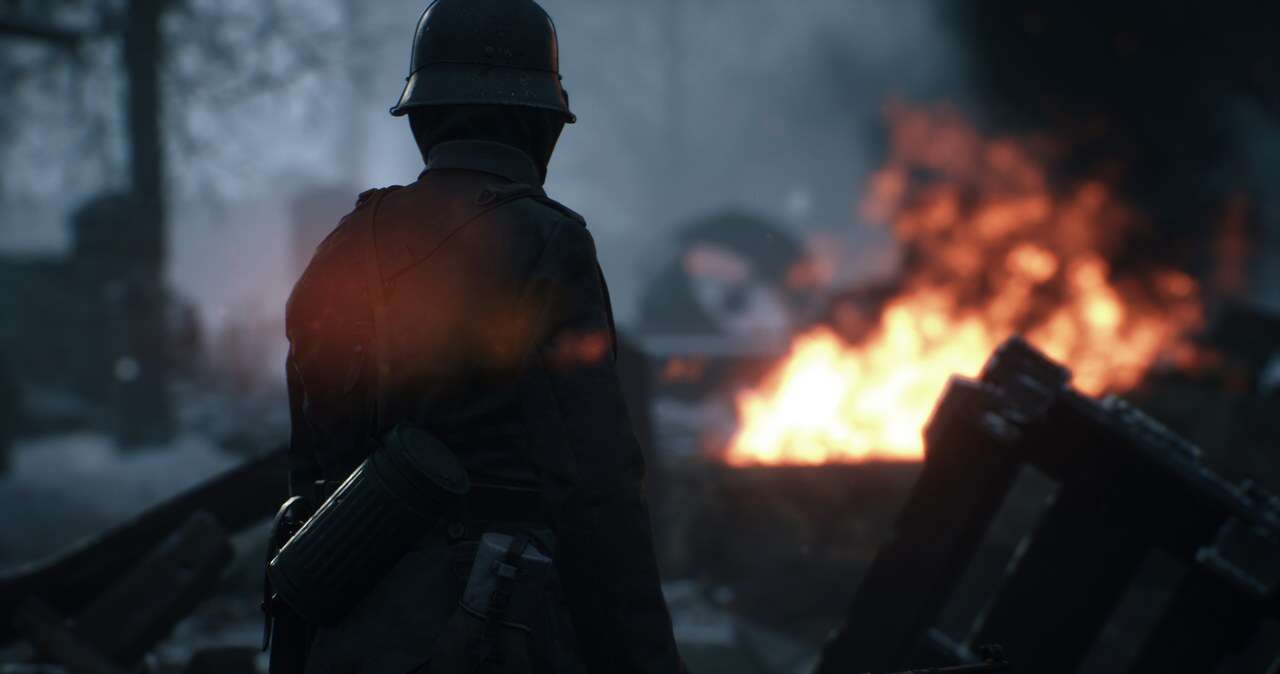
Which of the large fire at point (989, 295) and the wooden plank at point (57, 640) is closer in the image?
the wooden plank at point (57, 640)

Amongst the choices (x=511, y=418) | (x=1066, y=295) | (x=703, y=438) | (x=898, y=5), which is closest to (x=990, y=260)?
(x=1066, y=295)

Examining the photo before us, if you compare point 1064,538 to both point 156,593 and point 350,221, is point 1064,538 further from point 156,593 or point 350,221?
point 156,593

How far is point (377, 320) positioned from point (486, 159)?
0.41 metres

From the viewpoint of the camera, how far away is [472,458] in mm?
1791

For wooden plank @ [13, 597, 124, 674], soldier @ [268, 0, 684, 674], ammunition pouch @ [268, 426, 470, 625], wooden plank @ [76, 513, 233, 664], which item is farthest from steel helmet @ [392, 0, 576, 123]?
wooden plank @ [13, 597, 124, 674]

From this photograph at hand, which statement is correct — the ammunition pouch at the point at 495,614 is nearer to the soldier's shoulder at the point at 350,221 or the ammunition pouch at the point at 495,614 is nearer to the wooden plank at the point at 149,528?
the soldier's shoulder at the point at 350,221

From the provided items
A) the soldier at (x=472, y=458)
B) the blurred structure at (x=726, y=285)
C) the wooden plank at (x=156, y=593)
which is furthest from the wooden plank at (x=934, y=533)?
the blurred structure at (x=726, y=285)

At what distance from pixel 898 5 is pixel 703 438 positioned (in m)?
10.8

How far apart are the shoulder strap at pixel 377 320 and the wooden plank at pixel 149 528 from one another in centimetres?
192

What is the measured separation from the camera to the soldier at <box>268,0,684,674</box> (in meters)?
1.72

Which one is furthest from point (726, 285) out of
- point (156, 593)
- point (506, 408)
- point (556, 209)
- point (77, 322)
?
point (506, 408)

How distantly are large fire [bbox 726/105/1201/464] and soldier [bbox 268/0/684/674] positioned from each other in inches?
346

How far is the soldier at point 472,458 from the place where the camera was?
5.63 ft

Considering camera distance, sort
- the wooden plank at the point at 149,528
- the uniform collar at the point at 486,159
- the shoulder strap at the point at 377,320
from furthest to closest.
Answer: the wooden plank at the point at 149,528 → the uniform collar at the point at 486,159 → the shoulder strap at the point at 377,320
